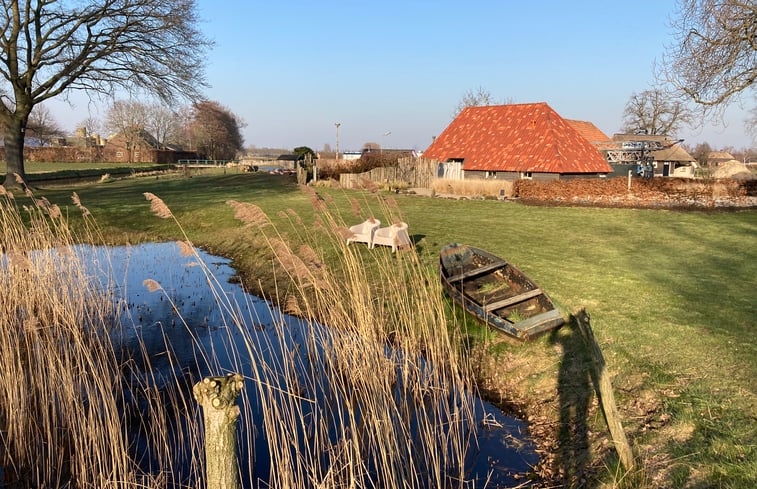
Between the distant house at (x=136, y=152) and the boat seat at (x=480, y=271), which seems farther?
the distant house at (x=136, y=152)

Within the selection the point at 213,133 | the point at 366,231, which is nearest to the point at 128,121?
the point at 213,133

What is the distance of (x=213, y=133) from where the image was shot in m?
78.9

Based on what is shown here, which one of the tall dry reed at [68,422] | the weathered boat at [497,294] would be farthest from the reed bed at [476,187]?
the tall dry reed at [68,422]

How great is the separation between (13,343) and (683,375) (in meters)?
8.30

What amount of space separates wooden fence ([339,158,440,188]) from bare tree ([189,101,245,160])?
182 ft

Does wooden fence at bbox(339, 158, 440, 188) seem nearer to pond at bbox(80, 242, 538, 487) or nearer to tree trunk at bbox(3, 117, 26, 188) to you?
tree trunk at bbox(3, 117, 26, 188)

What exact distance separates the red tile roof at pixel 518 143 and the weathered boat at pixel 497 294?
60.2 ft

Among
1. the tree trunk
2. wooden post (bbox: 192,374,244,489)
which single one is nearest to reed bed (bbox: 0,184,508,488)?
wooden post (bbox: 192,374,244,489)

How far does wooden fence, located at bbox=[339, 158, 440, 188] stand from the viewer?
29.9 meters

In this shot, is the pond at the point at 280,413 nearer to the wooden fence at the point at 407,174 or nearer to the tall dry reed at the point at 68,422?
the tall dry reed at the point at 68,422

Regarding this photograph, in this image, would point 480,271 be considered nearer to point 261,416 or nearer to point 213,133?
point 261,416

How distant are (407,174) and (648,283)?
22658mm

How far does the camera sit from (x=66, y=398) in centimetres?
505

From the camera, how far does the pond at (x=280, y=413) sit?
4352 mm
